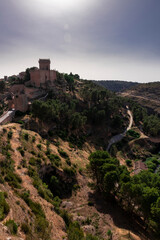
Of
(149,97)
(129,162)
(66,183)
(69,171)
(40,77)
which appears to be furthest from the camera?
(149,97)

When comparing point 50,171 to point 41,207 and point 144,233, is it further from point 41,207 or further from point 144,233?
point 144,233

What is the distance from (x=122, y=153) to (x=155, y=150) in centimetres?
2129

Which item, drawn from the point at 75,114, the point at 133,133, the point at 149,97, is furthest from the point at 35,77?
the point at 149,97

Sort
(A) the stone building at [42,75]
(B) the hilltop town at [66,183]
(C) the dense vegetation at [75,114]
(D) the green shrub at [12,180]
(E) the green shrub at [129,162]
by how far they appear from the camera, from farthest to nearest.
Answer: (A) the stone building at [42,75] → (E) the green shrub at [129,162] → (C) the dense vegetation at [75,114] → (D) the green shrub at [12,180] → (B) the hilltop town at [66,183]

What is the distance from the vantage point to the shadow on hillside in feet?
75.8

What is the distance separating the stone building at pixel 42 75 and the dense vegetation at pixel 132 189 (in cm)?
5673

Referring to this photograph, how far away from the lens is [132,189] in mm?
23766

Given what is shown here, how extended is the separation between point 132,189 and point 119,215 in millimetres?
6710

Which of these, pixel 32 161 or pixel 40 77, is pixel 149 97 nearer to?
→ pixel 40 77

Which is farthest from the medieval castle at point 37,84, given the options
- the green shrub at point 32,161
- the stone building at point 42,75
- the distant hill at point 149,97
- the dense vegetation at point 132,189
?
the distant hill at point 149,97

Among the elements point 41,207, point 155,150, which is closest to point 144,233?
point 41,207

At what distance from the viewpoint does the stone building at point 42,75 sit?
7394 cm

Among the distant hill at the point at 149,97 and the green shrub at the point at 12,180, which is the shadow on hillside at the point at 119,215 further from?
the distant hill at the point at 149,97

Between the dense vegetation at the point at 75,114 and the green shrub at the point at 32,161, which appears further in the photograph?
the dense vegetation at the point at 75,114
